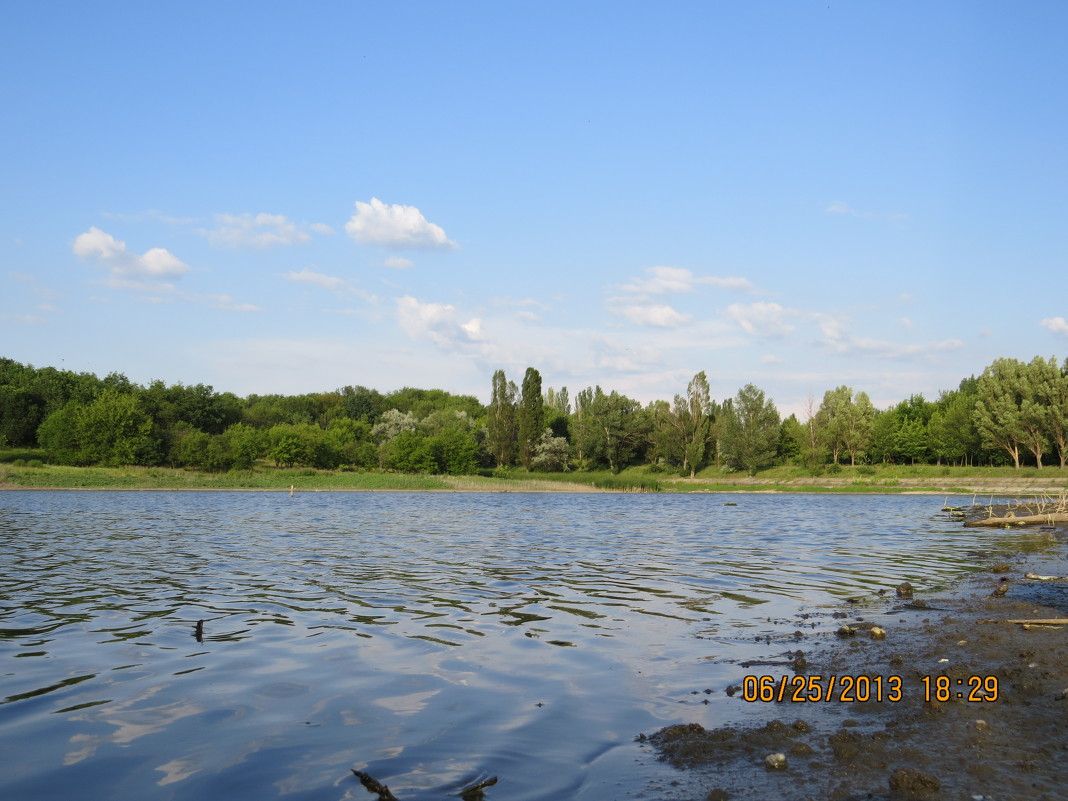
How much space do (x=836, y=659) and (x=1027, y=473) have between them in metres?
78.4

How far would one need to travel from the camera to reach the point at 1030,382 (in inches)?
3147

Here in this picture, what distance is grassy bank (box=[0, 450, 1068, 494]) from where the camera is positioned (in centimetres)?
6950

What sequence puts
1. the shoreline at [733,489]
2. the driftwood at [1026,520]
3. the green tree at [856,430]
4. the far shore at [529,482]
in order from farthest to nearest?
the green tree at [856,430], the far shore at [529,482], the shoreline at [733,489], the driftwood at [1026,520]

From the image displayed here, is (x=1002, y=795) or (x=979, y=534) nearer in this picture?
(x=1002, y=795)

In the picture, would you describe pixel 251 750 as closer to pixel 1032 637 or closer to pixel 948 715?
pixel 948 715

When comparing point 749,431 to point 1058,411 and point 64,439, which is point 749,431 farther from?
point 64,439

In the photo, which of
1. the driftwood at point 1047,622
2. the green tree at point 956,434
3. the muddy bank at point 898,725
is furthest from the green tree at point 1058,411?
the driftwood at point 1047,622

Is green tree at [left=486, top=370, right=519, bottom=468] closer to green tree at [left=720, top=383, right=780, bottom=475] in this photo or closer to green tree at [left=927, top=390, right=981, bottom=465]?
green tree at [left=720, top=383, right=780, bottom=475]

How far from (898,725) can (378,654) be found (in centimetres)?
651

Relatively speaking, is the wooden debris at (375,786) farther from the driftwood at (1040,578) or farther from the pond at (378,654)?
the driftwood at (1040,578)

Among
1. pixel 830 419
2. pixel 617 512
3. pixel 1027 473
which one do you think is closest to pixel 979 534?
pixel 617 512

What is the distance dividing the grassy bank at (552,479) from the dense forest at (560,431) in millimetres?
3508

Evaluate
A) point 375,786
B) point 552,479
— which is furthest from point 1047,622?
point 552,479

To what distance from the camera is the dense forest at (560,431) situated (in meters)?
82.2
